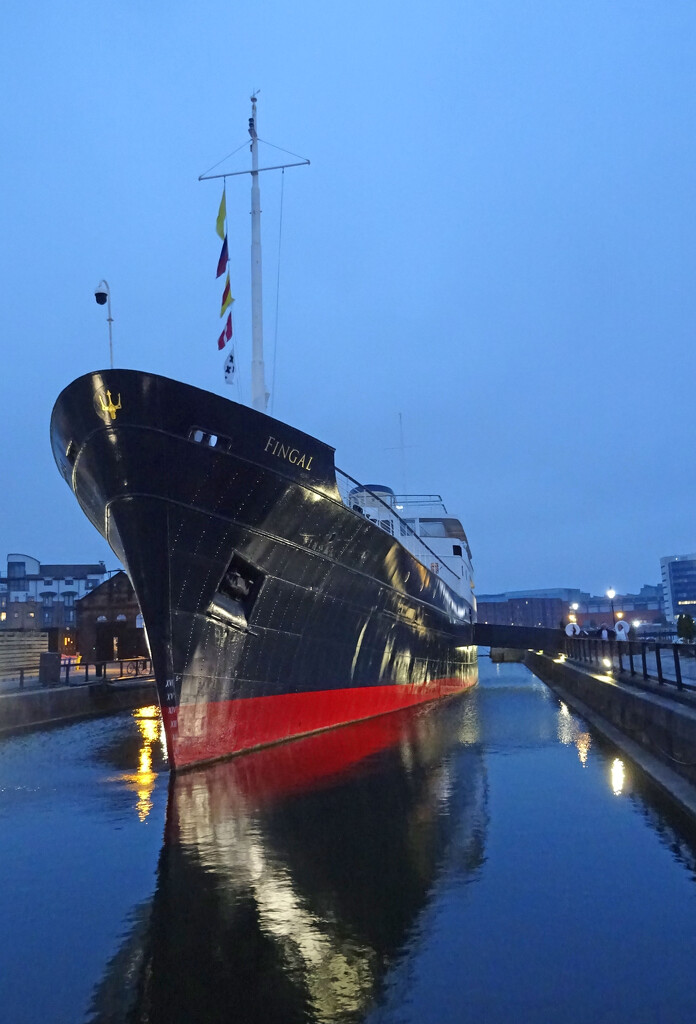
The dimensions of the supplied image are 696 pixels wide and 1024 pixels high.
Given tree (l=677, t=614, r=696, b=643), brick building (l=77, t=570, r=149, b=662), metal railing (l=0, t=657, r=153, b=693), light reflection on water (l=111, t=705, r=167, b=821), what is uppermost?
brick building (l=77, t=570, r=149, b=662)

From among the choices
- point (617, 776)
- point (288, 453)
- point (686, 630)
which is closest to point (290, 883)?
point (617, 776)

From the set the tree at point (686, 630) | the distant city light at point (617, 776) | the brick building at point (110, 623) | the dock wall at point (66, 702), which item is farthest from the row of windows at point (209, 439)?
the tree at point (686, 630)

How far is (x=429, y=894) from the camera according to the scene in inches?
225

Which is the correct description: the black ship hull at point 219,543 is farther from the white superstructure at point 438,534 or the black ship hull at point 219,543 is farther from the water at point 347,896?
the white superstructure at point 438,534

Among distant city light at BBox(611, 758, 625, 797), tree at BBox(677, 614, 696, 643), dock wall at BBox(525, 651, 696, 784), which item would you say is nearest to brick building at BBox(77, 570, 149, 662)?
dock wall at BBox(525, 651, 696, 784)

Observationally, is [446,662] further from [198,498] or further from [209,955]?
[209,955]

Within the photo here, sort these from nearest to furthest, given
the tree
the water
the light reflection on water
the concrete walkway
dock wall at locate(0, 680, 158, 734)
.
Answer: the water → the concrete walkway → the light reflection on water → dock wall at locate(0, 680, 158, 734) → the tree

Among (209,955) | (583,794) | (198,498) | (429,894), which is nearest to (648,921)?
(429,894)

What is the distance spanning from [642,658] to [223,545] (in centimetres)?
911

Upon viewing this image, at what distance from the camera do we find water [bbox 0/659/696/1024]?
4.11 meters

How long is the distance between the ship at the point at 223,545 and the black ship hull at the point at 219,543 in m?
0.02

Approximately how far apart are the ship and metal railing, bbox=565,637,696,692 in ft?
17.6

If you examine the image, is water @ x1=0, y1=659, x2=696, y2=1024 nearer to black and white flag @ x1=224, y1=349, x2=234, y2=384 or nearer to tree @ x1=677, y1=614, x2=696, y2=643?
black and white flag @ x1=224, y1=349, x2=234, y2=384

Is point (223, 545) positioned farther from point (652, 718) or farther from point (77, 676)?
point (77, 676)
